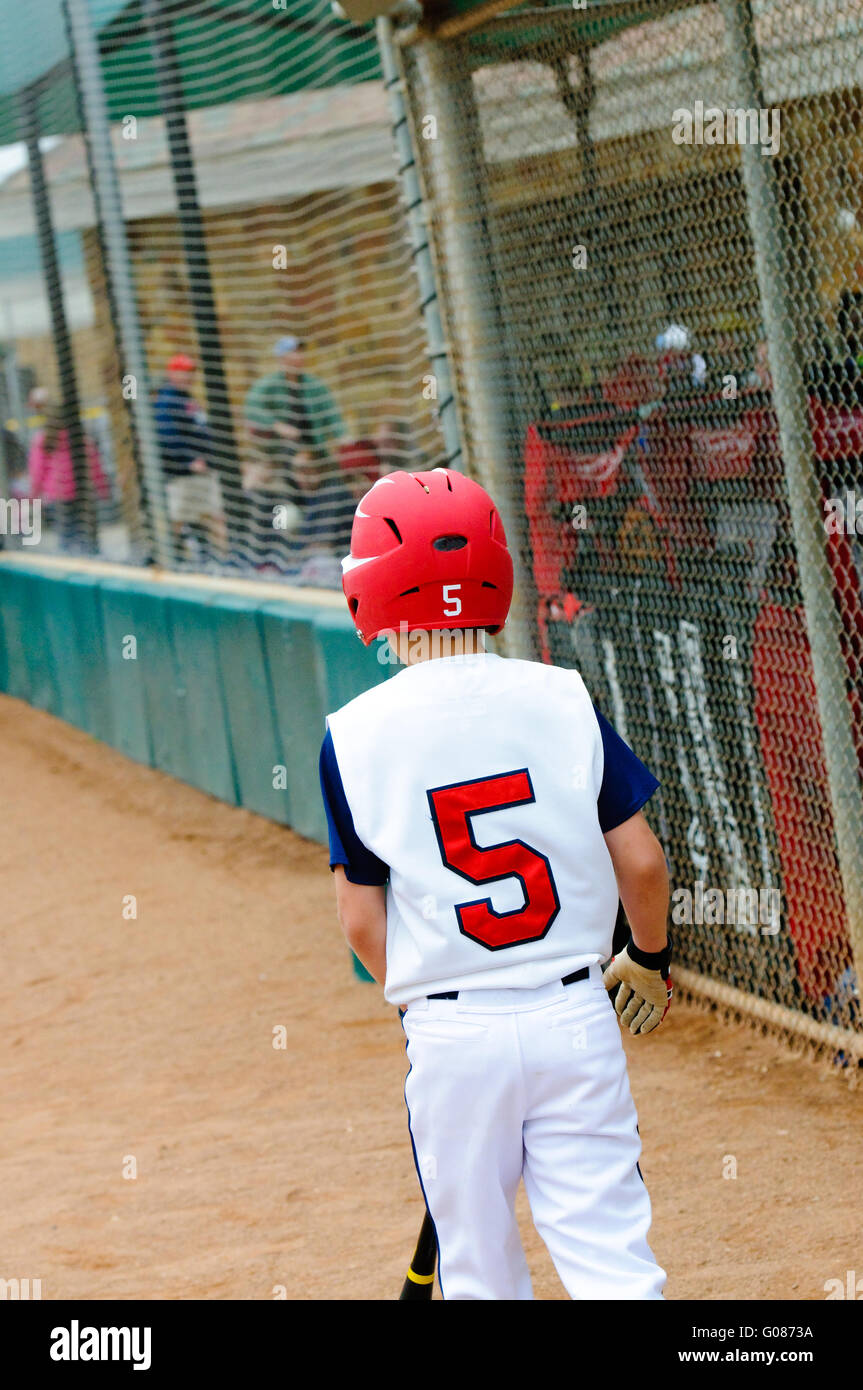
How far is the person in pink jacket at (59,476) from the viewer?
9.98 m

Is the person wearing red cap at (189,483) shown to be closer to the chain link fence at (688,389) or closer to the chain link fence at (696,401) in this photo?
the chain link fence at (688,389)

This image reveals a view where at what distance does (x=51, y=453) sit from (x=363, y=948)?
369 inches

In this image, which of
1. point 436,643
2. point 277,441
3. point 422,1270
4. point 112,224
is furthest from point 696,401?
point 112,224

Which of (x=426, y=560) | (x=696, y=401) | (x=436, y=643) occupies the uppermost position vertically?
(x=696, y=401)

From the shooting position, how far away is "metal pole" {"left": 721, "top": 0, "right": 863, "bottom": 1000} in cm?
366

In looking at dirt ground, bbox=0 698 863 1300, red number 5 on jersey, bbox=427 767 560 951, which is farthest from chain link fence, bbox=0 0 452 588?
red number 5 on jersey, bbox=427 767 560 951

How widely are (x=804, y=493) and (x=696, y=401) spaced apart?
49cm

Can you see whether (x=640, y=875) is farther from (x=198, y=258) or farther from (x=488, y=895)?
(x=198, y=258)

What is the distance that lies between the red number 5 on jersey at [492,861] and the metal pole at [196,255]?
5920mm

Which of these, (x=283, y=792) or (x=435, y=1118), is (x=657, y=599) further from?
(x=283, y=792)

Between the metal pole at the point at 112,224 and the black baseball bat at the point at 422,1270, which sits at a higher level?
the metal pole at the point at 112,224

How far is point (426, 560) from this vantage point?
2.13 meters

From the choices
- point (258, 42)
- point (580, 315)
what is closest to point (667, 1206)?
point (580, 315)

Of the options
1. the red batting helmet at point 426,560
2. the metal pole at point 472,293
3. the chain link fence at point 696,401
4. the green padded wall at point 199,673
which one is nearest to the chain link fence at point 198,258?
the green padded wall at point 199,673
